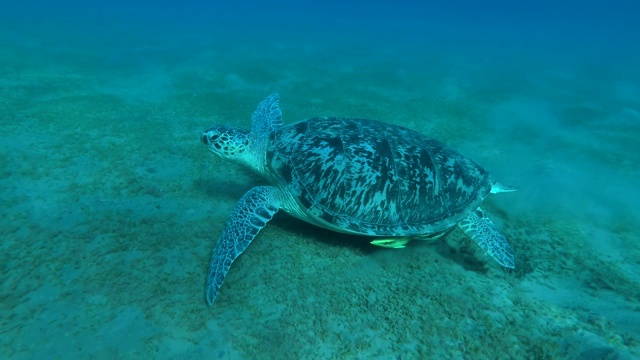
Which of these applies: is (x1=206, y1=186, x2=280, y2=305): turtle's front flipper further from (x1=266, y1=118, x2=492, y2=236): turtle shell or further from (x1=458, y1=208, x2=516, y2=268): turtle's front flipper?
(x1=458, y1=208, x2=516, y2=268): turtle's front flipper

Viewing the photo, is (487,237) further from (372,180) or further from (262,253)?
(262,253)

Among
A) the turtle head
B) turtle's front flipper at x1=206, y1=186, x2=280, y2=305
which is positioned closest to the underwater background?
turtle's front flipper at x1=206, y1=186, x2=280, y2=305

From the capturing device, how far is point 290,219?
14.2 feet

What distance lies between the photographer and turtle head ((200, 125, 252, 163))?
174 inches

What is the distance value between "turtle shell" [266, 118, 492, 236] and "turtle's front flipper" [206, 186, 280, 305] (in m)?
0.31

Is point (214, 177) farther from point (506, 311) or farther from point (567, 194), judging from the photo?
point (567, 194)

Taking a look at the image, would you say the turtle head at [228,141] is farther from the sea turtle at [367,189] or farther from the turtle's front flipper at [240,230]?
the turtle's front flipper at [240,230]

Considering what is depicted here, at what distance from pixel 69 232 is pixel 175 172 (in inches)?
73.3

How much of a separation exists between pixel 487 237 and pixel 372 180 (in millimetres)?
1660

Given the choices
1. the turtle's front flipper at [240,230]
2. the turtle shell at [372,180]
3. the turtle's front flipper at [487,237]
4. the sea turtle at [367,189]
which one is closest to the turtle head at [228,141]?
the sea turtle at [367,189]

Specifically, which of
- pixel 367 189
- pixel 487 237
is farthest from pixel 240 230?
pixel 487 237

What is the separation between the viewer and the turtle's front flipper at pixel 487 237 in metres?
3.72

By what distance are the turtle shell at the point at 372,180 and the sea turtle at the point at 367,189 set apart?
1 cm

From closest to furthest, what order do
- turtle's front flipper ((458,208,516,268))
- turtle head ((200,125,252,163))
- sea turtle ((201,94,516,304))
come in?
sea turtle ((201,94,516,304)) < turtle's front flipper ((458,208,516,268)) < turtle head ((200,125,252,163))
